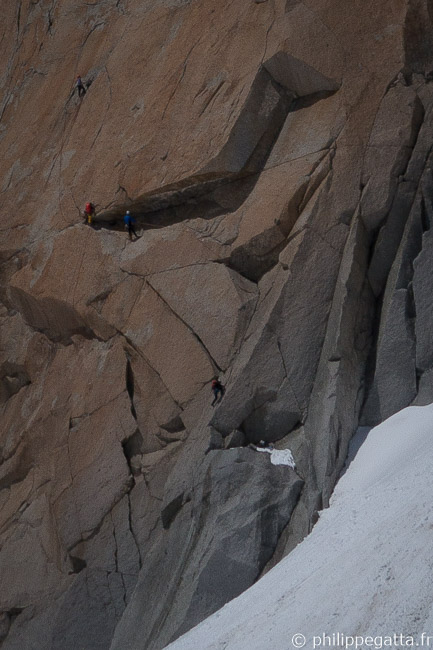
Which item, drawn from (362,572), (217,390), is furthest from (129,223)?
(362,572)

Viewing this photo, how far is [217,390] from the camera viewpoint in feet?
50.4

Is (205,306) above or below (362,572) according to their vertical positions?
above

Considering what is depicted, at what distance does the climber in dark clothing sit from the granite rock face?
143mm

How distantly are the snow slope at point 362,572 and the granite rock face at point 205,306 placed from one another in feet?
2.07

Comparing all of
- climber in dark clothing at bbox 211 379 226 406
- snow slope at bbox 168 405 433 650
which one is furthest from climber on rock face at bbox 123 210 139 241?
snow slope at bbox 168 405 433 650

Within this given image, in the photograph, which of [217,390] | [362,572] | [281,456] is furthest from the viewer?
[217,390]

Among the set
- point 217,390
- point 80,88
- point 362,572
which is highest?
point 80,88

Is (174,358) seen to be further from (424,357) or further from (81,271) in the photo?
(424,357)

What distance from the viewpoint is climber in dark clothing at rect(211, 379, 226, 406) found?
15.4m

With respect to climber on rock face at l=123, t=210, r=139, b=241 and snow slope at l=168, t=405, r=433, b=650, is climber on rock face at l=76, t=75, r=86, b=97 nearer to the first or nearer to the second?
climber on rock face at l=123, t=210, r=139, b=241

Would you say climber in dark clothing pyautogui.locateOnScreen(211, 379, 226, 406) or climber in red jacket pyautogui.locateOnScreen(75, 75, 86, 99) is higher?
climber in red jacket pyautogui.locateOnScreen(75, 75, 86, 99)

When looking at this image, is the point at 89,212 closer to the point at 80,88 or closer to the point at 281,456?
the point at 80,88

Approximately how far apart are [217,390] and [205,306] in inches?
86.8

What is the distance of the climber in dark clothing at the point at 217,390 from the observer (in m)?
15.4
